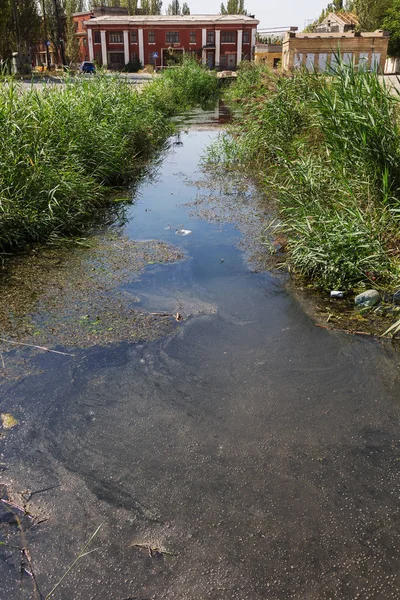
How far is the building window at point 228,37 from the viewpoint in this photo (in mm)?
46812

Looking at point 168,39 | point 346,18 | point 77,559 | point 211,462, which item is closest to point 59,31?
point 168,39

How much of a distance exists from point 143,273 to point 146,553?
3.45 metres

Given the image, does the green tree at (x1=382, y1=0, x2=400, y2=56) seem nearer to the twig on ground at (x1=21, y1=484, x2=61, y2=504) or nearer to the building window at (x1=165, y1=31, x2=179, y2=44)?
the building window at (x1=165, y1=31, x2=179, y2=44)

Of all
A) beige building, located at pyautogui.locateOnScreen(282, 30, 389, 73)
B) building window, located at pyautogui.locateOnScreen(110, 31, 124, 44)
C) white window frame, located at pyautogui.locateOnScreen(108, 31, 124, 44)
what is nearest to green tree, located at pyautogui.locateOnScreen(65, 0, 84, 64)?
white window frame, located at pyautogui.locateOnScreen(108, 31, 124, 44)

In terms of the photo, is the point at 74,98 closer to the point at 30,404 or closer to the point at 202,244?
the point at 202,244

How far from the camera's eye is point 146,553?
2334 millimetres

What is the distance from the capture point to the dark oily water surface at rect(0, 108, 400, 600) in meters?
2.26

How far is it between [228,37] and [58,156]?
45.6 m

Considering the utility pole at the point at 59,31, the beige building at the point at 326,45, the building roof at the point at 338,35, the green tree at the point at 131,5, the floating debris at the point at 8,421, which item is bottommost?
the floating debris at the point at 8,421

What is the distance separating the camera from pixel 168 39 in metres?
47.5

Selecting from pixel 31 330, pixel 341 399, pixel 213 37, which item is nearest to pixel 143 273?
pixel 31 330

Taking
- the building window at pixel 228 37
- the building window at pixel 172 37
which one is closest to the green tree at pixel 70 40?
the building window at pixel 172 37

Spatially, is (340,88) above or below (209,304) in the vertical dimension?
above

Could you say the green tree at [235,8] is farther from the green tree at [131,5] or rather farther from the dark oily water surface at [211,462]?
the dark oily water surface at [211,462]
